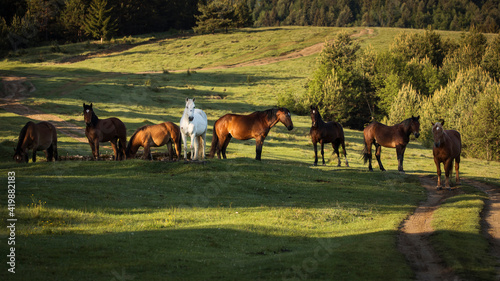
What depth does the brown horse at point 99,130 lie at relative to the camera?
22.6 m

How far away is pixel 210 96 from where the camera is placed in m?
63.2

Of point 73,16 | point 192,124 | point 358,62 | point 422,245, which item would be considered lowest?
point 422,245

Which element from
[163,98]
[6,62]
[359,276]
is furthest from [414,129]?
[6,62]

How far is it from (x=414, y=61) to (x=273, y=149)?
5581cm

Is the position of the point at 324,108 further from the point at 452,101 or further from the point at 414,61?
the point at 414,61

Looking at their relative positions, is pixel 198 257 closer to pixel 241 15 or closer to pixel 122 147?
pixel 122 147

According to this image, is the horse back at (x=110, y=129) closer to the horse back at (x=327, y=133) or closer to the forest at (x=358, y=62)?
the horse back at (x=327, y=133)

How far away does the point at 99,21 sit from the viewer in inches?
3782

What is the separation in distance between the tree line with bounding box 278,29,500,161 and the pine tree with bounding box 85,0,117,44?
48.3 meters

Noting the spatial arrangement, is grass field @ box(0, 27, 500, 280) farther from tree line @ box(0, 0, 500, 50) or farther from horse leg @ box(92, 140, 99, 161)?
tree line @ box(0, 0, 500, 50)

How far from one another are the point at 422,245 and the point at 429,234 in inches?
52.3

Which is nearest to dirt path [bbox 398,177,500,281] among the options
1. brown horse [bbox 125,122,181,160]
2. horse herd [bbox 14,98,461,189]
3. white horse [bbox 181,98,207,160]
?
horse herd [bbox 14,98,461,189]

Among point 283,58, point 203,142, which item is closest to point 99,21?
point 283,58

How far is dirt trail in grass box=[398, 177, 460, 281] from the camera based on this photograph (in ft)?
33.4
